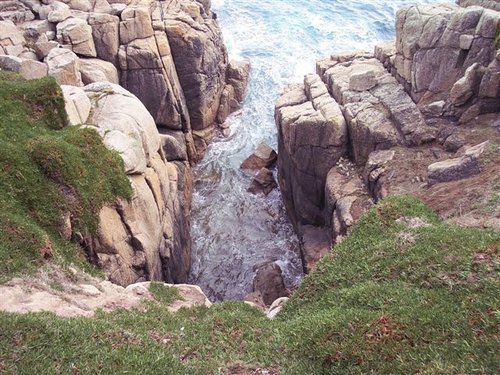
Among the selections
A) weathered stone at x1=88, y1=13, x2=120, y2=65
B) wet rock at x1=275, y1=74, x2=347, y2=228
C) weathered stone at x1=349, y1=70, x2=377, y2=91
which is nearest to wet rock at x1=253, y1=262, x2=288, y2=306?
wet rock at x1=275, y1=74, x2=347, y2=228

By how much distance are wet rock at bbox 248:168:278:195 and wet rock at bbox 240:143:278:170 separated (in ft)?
4.74

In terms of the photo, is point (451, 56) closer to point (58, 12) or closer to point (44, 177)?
point (44, 177)

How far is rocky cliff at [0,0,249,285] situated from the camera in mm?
21016

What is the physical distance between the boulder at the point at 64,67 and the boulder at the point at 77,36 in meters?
3.29

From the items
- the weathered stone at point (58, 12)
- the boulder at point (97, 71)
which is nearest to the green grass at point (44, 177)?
the boulder at point (97, 71)

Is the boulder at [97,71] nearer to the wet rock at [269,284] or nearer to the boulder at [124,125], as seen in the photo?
the boulder at [124,125]

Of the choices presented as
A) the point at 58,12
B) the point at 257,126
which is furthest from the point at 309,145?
the point at 58,12

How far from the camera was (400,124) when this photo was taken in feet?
85.4

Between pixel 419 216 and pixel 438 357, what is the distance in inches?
367

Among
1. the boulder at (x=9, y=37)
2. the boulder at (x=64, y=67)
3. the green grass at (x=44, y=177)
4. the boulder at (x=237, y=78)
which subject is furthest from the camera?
the boulder at (x=237, y=78)

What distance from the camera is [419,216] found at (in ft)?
60.7

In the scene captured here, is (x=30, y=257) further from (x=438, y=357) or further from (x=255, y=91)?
(x=255, y=91)

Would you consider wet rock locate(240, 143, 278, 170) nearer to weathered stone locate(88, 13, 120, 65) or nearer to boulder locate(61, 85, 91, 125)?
weathered stone locate(88, 13, 120, 65)

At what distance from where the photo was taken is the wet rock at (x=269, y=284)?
25297mm
